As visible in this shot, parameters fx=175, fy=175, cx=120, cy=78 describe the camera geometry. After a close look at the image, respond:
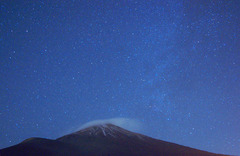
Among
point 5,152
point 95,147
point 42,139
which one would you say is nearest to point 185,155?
point 95,147

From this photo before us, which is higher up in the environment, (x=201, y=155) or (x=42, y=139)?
(x=42, y=139)

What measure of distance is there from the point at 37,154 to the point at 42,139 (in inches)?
532

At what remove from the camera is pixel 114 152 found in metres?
46.8

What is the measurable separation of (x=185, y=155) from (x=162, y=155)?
7466 millimetres

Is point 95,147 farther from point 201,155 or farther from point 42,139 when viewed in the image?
point 201,155

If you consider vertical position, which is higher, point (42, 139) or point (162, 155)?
point (42, 139)

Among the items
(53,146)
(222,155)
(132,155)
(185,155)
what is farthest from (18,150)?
(222,155)

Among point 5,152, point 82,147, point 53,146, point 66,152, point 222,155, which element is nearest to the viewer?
point 5,152

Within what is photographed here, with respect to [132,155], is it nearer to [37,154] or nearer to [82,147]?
[82,147]

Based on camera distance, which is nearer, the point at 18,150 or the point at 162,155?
the point at 18,150

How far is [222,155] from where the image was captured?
5559cm

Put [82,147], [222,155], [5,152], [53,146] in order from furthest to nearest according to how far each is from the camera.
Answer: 1. [222,155]
2. [82,147]
3. [53,146]
4. [5,152]

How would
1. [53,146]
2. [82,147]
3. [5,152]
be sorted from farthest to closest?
[82,147] → [53,146] → [5,152]

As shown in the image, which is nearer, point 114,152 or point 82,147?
point 114,152
